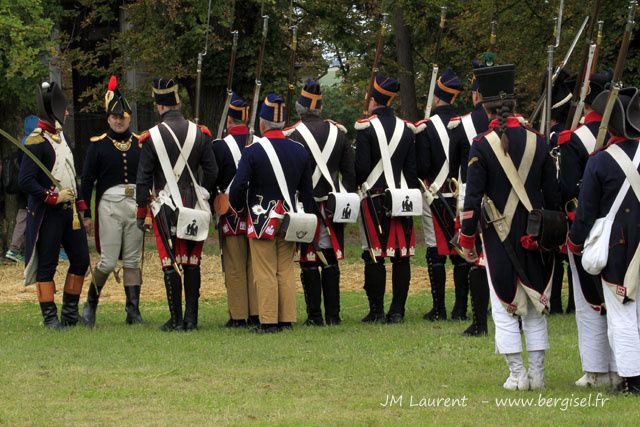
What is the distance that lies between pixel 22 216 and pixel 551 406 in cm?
1262

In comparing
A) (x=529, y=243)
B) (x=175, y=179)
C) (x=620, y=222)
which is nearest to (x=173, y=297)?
(x=175, y=179)

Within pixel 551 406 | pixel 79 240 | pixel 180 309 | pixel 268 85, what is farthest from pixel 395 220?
pixel 268 85

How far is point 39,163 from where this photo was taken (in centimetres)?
1185

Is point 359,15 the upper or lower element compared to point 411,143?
upper

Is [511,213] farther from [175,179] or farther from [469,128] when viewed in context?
[175,179]

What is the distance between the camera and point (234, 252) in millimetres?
12305

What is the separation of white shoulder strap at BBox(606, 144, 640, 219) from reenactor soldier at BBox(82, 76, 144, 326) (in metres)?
5.41

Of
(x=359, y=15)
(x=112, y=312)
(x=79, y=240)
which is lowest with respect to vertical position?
(x=112, y=312)

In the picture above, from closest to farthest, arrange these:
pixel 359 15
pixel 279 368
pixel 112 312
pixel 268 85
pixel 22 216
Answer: pixel 279 368 → pixel 112 312 → pixel 22 216 → pixel 268 85 → pixel 359 15

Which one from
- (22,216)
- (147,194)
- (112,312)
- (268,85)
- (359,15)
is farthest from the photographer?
(359,15)

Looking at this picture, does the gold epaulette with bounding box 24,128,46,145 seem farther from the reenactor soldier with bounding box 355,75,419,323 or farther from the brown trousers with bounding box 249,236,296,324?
the reenactor soldier with bounding box 355,75,419,323

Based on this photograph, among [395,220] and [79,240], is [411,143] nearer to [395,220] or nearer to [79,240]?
[395,220]

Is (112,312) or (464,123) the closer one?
(464,123)

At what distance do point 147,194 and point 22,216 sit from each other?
8062 mm
